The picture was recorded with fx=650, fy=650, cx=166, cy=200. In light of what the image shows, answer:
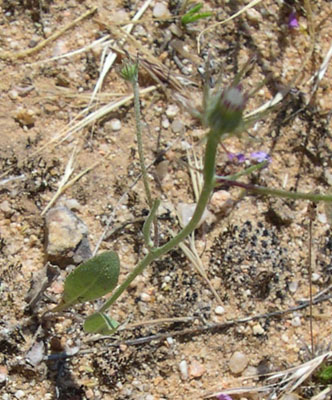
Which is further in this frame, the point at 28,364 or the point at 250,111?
the point at 250,111

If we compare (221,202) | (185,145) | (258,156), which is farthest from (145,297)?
(258,156)

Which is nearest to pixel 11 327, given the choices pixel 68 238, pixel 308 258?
pixel 68 238

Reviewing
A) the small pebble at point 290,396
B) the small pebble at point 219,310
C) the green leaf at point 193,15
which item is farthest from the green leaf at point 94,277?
the green leaf at point 193,15

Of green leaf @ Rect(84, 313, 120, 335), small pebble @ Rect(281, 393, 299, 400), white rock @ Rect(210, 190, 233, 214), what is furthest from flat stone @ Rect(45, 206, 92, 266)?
small pebble @ Rect(281, 393, 299, 400)

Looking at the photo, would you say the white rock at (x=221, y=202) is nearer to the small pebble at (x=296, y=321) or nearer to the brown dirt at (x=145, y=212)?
the brown dirt at (x=145, y=212)

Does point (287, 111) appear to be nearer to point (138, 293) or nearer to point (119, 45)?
point (119, 45)

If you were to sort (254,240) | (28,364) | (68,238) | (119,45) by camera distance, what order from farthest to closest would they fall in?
(119,45) < (254,240) < (68,238) < (28,364)
